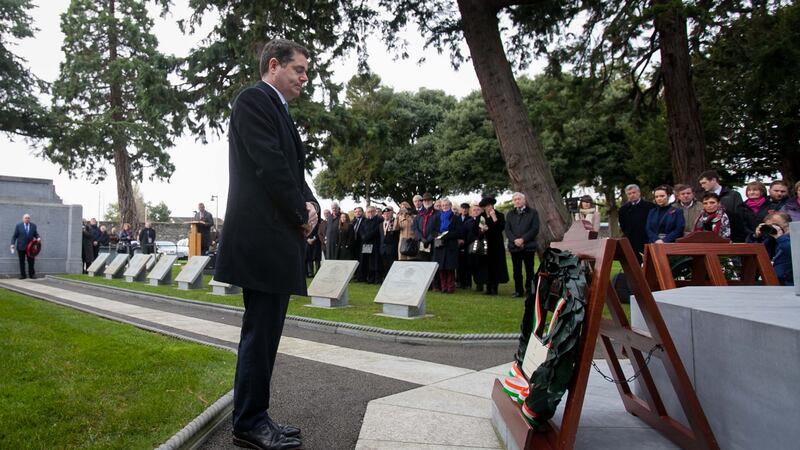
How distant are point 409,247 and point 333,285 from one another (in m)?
3.56

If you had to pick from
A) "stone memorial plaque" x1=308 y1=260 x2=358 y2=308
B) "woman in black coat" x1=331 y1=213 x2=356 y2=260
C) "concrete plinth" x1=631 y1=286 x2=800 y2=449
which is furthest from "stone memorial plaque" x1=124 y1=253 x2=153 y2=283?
"concrete plinth" x1=631 y1=286 x2=800 y2=449

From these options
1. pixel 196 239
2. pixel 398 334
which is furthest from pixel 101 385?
pixel 196 239

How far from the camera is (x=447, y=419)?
12.5 ft

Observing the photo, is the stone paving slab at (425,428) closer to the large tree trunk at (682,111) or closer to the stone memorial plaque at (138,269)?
the large tree trunk at (682,111)

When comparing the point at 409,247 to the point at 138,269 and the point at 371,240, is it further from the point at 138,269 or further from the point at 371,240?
the point at 138,269

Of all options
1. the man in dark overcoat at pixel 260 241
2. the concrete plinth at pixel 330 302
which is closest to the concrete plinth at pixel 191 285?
the concrete plinth at pixel 330 302

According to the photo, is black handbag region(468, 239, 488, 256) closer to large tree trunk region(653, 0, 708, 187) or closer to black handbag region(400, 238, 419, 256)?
black handbag region(400, 238, 419, 256)

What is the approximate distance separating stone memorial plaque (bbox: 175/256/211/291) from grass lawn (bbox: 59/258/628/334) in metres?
0.95

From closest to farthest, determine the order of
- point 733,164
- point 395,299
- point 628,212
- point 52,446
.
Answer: point 52,446 < point 395,299 < point 628,212 < point 733,164

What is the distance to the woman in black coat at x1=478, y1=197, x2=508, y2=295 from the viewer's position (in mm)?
12531

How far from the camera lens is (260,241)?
3207mm

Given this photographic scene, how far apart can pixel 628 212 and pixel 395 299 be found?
464cm

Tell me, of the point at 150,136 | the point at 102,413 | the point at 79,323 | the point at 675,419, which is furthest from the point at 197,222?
the point at 675,419

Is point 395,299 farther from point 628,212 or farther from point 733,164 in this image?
point 733,164
